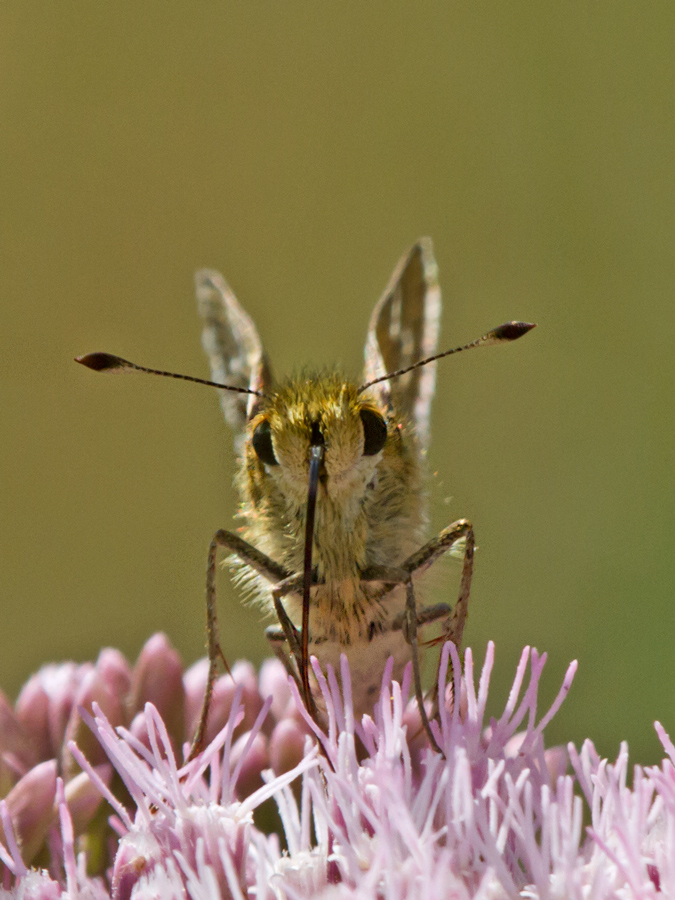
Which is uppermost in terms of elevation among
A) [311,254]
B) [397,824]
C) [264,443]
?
[311,254]

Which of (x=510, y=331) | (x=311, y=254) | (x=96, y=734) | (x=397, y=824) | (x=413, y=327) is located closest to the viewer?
(x=397, y=824)

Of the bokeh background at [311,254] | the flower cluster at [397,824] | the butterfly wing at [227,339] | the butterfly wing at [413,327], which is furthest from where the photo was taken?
the bokeh background at [311,254]

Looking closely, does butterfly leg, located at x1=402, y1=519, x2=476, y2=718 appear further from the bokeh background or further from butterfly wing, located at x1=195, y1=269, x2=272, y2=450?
the bokeh background

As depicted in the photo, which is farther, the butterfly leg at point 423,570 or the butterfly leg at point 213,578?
the butterfly leg at point 213,578


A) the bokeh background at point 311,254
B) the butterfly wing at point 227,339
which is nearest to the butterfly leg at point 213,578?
the butterfly wing at point 227,339

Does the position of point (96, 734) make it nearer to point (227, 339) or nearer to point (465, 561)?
point (465, 561)

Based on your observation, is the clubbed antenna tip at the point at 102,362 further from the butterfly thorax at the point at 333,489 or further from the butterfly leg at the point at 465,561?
the butterfly leg at the point at 465,561

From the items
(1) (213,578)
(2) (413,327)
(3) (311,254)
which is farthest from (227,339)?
(3) (311,254)
